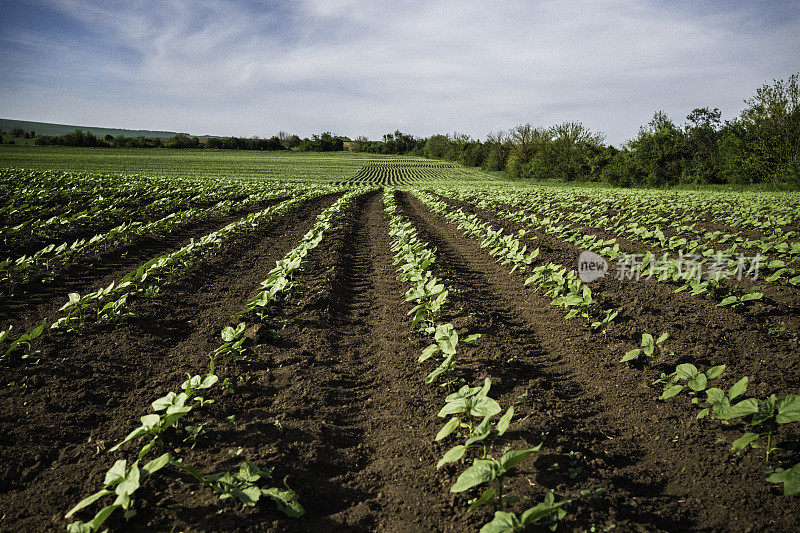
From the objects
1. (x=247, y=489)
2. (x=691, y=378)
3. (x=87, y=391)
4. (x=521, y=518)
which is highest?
(x=691, y=378)

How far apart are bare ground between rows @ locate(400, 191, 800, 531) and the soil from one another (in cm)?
1

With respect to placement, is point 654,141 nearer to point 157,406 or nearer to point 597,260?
point 597,260

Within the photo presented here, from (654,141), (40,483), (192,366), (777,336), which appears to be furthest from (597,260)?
(654,141)

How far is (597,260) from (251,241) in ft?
31.0

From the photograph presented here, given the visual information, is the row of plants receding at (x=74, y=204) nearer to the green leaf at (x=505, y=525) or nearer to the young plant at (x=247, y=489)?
the young plant at (x=247, y=489)

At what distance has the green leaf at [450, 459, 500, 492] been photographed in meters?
2.22

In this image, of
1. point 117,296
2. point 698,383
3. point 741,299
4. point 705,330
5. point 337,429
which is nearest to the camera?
point 698,383

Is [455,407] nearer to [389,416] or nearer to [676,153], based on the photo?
[389,416]

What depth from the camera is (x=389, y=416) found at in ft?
12.0

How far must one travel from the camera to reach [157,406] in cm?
328

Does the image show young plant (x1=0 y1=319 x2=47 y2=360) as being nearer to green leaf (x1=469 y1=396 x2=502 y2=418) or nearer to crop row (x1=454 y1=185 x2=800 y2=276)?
green leaf (x1=469 y1=396 x2=502 y2=418)

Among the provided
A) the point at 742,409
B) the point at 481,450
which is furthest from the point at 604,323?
the point at 481,450

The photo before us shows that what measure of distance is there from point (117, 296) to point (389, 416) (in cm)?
576

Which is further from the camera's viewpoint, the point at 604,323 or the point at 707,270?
the point at 707,270
